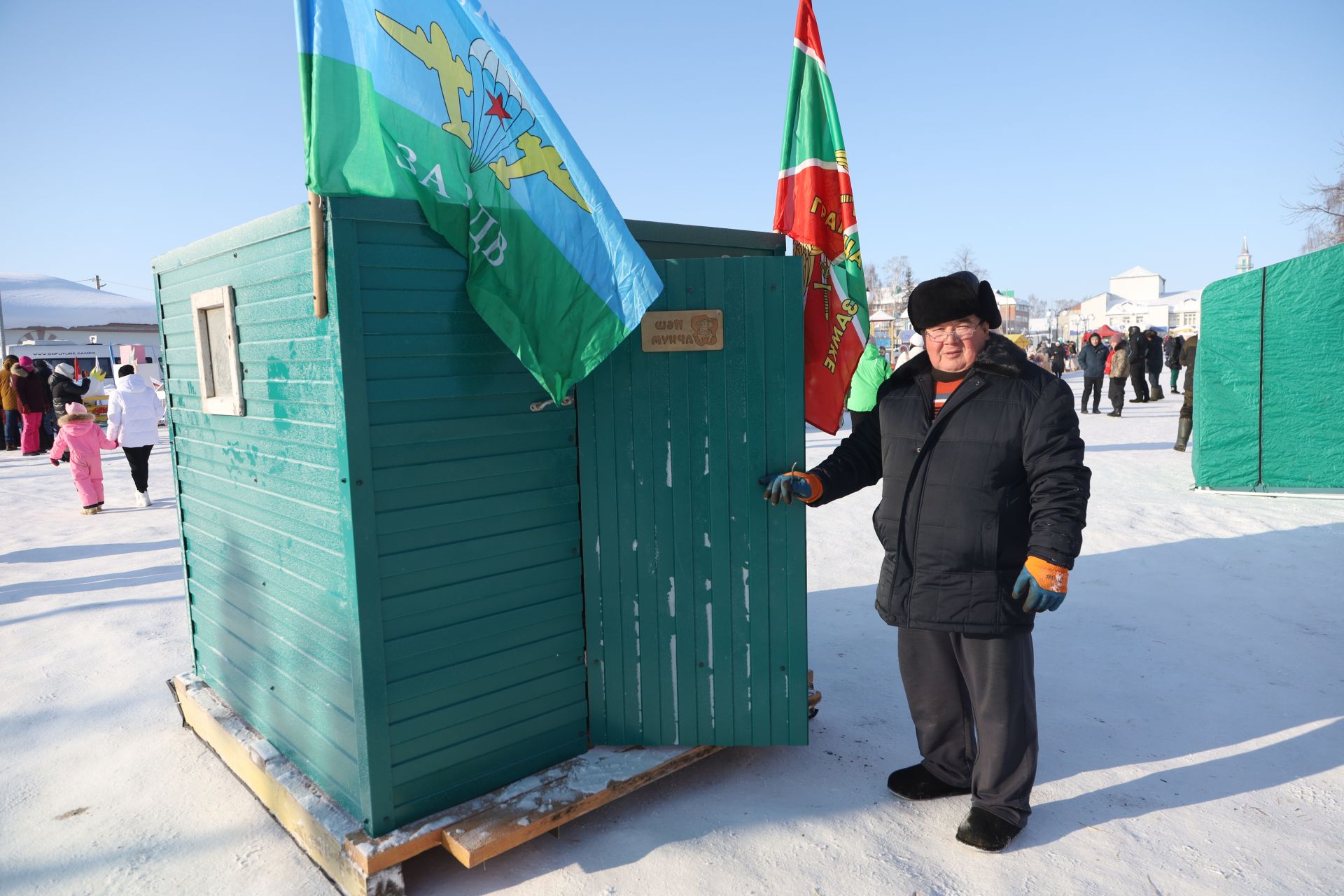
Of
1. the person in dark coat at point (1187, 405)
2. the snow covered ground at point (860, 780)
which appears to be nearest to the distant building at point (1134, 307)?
the person in dark coat at point (1187, 405)

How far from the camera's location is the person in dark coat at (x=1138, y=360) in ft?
57.7

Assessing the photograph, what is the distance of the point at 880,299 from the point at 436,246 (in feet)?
202

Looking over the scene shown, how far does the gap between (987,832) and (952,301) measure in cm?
183

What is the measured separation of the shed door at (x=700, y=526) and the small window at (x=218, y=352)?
139cm

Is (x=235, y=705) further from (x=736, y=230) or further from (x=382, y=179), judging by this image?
(x=736, y=230)

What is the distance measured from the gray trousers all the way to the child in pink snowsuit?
9.40 meters

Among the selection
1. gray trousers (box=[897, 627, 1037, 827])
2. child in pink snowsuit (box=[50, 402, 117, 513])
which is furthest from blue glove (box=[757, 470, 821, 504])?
child in pink snowsuit (box=[50, 402, 117, 513])

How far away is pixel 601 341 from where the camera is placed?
2736 millimetres

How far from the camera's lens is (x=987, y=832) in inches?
108

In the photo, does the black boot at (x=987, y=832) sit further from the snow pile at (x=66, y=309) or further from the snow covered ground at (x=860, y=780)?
the snow pile at (x=66, y=309)

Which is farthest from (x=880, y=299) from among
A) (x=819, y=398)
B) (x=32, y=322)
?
(x=819, y=398)

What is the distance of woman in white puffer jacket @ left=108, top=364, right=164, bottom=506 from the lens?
908cm

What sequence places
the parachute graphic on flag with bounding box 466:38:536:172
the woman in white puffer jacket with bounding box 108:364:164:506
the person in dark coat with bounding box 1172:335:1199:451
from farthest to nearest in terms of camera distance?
the person in dark coat with bounding box 1172:335:1199:451 → the woman in white puffer jacket with bounding box 108:364:164:506 → the parachute graphic on flag with bounding box 466:38:536:172

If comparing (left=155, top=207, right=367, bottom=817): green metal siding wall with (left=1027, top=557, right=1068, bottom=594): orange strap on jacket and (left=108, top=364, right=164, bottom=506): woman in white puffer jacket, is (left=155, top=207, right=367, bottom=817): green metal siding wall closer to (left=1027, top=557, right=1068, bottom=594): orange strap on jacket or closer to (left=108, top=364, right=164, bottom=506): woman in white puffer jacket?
(left=1027, top=557, right=1068, bottom=594): orange strap on jacket
